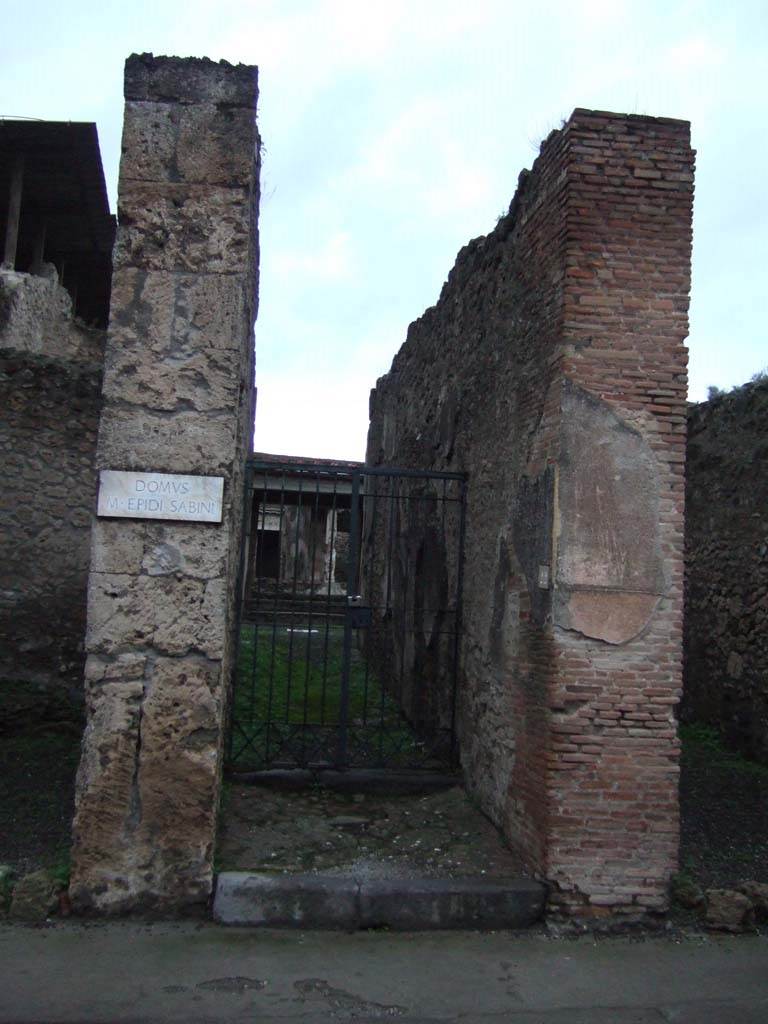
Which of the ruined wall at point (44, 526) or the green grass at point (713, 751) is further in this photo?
the ruined wall at point (44, 526)

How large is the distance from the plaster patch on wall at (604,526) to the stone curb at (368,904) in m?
1.35

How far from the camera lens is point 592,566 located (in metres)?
4.27

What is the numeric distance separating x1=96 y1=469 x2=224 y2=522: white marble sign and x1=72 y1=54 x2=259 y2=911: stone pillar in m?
0.05

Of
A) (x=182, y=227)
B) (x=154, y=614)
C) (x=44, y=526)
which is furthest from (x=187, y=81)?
(x=44, y=526)

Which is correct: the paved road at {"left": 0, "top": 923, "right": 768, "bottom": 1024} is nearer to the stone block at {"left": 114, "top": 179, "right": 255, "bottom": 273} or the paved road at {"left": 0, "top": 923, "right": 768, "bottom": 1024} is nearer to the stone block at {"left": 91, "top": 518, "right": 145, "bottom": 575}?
the stone block at {"left": 91, "top": 518, "right": 145, "bottom": 575}

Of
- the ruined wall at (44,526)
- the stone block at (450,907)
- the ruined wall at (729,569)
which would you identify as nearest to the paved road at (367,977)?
the stone block at (450,907)

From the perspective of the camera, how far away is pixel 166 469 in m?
4.32

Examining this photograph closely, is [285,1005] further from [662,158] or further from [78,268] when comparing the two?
[78,268]

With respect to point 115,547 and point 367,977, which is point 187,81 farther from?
point 367,977

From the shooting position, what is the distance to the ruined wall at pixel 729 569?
7.04 meters

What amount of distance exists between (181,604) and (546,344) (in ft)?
7.67

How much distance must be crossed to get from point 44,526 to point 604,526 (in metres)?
4.54

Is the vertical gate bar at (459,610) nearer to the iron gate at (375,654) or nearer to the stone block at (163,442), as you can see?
the iron gate at (375,654)

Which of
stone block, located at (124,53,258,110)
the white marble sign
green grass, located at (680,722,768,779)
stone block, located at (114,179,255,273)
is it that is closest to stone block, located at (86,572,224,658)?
the white marble sign
